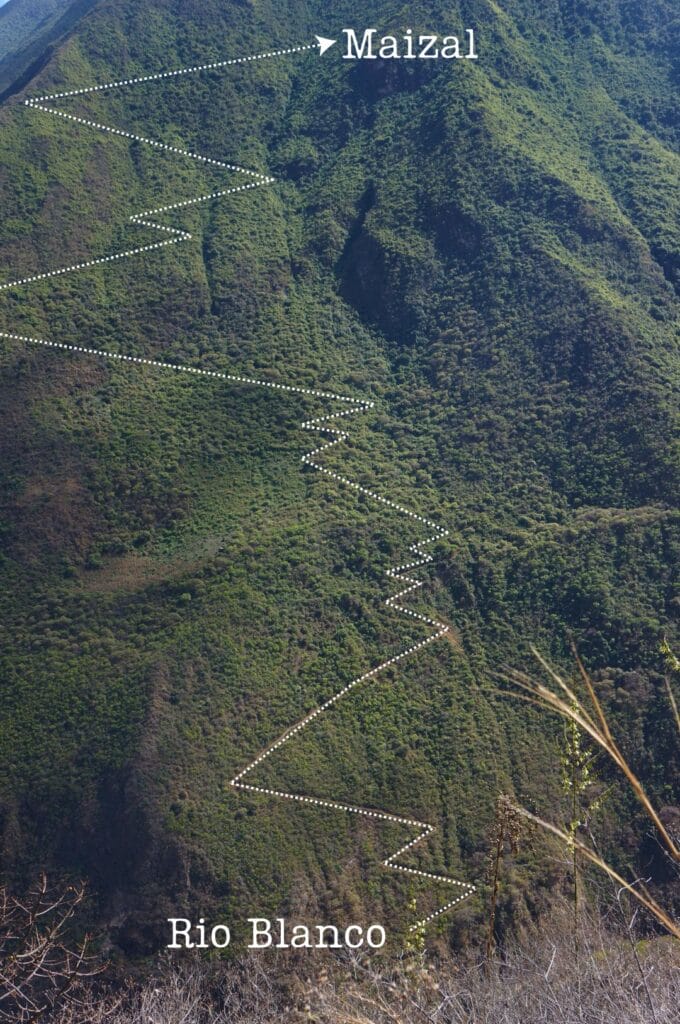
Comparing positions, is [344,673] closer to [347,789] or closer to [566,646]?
[347,789]

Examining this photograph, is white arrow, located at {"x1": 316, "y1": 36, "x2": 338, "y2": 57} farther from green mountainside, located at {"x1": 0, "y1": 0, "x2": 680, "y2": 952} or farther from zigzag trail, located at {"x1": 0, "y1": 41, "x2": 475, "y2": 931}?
green mountainside, located at {"x1": 0, "y1": 0, "x2": 680, "y2": 952}

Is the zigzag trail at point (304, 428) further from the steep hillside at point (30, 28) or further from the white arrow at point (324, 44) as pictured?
the steep hillside at point (30, 28)

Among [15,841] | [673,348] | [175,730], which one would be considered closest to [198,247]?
[673,348]

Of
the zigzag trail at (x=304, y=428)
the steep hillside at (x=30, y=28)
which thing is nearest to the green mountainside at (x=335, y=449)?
the zigzag trail at (x=304, y=428)

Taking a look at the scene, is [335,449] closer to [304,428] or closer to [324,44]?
[304,428]

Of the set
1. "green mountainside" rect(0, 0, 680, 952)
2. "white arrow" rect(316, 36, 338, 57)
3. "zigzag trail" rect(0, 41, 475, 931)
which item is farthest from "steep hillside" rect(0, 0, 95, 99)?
"white arrow" rect(316, 36, 338, 57)

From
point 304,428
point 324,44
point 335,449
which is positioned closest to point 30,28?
point 324,44
